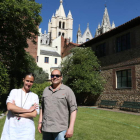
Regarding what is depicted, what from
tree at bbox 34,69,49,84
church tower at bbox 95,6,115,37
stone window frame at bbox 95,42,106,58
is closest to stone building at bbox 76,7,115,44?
church tower at bbox 95,6,115,37

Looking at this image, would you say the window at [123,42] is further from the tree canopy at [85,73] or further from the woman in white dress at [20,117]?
the woman in white dress at [20,117]

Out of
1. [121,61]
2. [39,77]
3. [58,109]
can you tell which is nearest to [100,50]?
[121,61]

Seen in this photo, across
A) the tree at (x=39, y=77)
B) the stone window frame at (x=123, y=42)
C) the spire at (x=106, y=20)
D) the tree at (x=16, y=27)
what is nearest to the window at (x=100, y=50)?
the stone window frame at (x=123, y=42)

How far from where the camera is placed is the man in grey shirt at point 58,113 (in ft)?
8.69

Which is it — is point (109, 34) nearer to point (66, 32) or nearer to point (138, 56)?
point (138, 56)

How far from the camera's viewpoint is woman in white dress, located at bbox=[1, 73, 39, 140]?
251 cm

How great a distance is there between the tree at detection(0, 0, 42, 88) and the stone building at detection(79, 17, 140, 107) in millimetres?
7619

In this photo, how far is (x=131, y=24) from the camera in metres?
13.2

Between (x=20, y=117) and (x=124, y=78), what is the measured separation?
12.9 metres

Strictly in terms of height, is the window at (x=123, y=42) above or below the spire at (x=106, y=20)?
below

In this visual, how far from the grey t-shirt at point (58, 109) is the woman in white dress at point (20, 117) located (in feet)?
0.81

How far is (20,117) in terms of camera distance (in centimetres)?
258

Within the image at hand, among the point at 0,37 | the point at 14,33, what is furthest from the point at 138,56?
the point at 0,37

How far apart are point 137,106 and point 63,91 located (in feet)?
36.5
